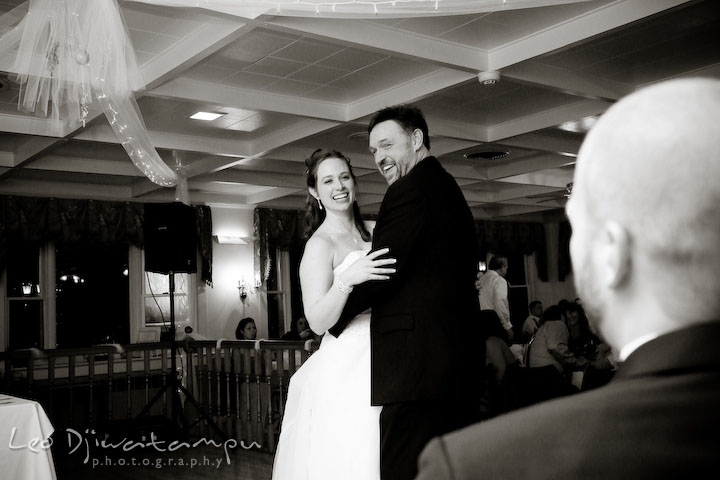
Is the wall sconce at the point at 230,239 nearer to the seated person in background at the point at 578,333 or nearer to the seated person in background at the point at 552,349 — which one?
the seated person in background at the point at 578,333

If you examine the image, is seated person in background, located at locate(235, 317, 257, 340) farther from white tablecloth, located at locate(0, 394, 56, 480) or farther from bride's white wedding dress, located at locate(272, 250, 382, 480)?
bride's white wedding dress, located at locate(272, 250, 382, 480)

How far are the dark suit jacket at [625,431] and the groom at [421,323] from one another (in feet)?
4.67

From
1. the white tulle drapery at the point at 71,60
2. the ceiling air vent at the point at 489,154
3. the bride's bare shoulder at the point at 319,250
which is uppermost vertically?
the ceiling air vent at the point at 489,154

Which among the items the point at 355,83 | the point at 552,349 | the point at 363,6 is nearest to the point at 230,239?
the point at 355,83

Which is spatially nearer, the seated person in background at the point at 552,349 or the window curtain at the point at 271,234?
the seated person in background at the point at 552,349

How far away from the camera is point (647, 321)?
25.7 inches

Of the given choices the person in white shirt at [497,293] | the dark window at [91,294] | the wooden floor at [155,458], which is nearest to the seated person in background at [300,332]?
the person in white shirt at [497,293]

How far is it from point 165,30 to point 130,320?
6.96 meters

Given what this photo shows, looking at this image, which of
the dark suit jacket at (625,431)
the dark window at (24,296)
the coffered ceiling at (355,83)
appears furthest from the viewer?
the dark window at (24,296)

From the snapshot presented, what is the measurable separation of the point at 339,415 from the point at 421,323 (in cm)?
66

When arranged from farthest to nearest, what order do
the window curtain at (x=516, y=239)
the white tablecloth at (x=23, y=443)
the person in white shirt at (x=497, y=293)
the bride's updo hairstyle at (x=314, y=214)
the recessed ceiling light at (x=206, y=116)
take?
1. the window curtain at (x=516, y=239)
2. the person in white shirt at (x=497, y=293)
3. the recessed ceiling light at (x=206, y=116)
4. the white tablecloth at (x=23, y=443)
5. the bride's updo hairstyle at (x=314, y=214)

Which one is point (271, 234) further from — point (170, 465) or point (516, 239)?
point (170, 465)

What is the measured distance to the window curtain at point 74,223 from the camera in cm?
1030

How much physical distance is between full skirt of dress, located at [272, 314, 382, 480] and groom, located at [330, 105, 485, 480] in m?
Answer: 0.35
